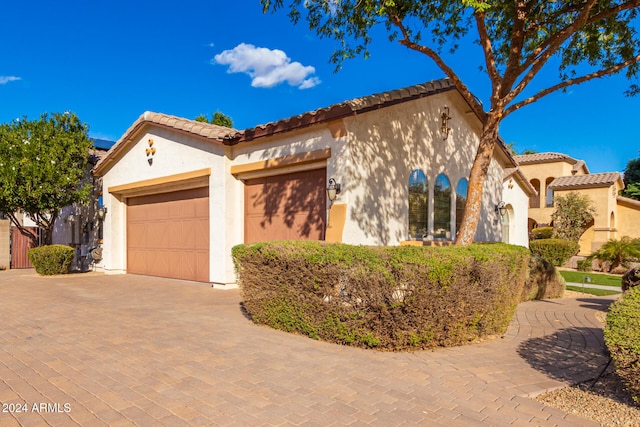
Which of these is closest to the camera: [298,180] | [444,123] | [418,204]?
[298,180]

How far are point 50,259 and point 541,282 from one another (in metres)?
15.0

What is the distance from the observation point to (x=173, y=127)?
1162cm

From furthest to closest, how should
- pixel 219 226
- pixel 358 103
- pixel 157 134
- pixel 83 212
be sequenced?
pixel 83 212 → pixel 157 134 → pixel 219 226 → pixel 358 103

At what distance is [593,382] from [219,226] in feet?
28.2

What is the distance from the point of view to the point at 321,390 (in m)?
3.98

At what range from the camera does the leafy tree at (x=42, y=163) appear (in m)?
12.9

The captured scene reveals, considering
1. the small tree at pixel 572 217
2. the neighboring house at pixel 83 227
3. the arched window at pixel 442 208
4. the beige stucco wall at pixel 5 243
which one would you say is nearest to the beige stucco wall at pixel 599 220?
the small tree at pixel 572 217

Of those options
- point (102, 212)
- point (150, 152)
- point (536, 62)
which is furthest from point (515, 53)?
point (102, 212)

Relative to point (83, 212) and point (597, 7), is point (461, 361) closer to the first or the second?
point (597, 7)

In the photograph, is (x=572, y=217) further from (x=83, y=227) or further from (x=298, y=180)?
(x=83, y=227)

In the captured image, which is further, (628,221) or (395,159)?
(628,221)

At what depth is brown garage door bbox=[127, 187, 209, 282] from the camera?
11.8 metres

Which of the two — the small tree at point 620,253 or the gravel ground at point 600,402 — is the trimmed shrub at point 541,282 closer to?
the gravel ground at point 600,402

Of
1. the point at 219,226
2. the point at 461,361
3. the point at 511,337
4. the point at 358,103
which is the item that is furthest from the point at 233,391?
the point at 219,226
